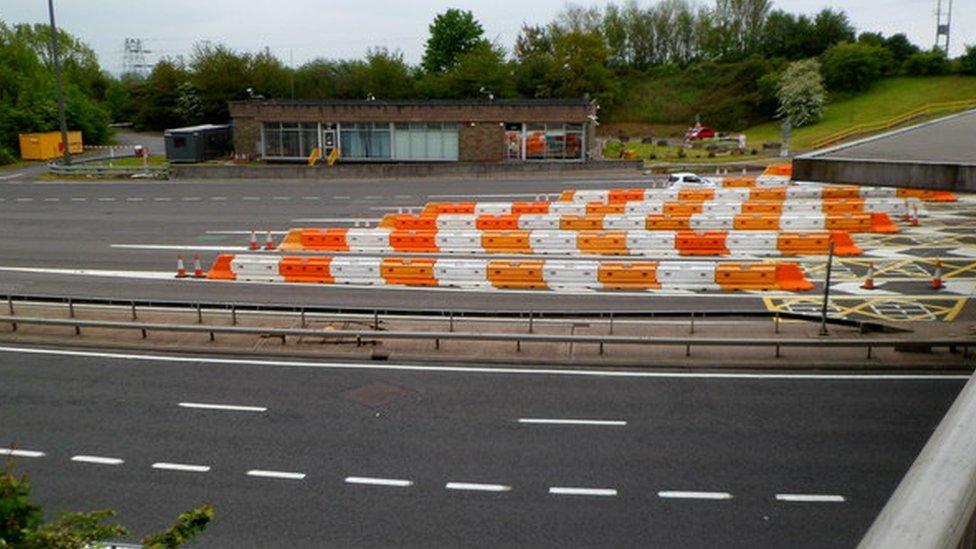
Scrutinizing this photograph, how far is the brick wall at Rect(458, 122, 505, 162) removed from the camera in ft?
177

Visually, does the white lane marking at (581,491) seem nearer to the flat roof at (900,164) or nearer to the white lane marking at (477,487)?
the white lane marking at (477,487)

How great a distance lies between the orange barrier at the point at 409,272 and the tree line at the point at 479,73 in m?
45.8

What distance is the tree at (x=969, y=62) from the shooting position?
78.7m

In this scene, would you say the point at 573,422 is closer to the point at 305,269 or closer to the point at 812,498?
the point at 812,498

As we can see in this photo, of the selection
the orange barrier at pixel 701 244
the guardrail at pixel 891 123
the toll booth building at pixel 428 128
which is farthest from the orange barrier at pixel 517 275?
the guardrail at pixel 891 123

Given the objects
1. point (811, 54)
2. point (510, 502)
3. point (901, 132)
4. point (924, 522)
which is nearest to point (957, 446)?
point (924, 522)

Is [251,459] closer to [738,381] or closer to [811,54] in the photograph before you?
[738,381]

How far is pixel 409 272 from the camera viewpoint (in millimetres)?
24062

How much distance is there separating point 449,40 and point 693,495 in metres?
88.6

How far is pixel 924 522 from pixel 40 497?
39.3ft

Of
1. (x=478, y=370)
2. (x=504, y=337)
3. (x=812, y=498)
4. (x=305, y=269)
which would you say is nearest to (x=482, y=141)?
(x=305, y=269)

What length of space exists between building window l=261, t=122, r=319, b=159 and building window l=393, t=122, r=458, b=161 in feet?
19.4

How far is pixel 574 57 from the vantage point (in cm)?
8350

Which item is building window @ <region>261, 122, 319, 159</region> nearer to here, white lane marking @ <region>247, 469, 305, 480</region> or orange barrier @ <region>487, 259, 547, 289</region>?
orange barrier @ <region>487, 259, 547, 289</region>
